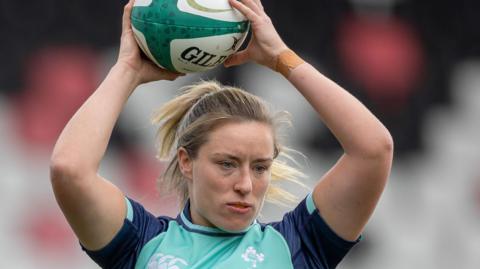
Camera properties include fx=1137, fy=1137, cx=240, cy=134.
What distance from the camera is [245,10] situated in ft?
13.1

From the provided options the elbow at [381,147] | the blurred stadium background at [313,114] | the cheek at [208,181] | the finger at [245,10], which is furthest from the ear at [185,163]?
the blurred stadium background at [313,114]

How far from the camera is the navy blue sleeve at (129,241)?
3.99 meters

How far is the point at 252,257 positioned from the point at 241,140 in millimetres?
417

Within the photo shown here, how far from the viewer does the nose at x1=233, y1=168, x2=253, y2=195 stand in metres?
3.93

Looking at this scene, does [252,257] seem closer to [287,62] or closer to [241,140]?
[241,140]

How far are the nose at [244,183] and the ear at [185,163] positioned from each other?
0.29 metres

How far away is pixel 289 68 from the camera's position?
4039 mm

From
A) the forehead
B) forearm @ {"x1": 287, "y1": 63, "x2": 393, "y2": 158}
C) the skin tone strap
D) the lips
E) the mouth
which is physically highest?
the skin tone strap

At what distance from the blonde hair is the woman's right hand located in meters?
0.19

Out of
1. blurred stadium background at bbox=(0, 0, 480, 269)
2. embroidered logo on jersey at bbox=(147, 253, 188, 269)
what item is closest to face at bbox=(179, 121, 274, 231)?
embroidered logo on jersey at bbox=(147, 253, 188, 269)

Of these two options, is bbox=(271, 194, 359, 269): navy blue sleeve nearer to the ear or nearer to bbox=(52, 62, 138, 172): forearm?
the ear

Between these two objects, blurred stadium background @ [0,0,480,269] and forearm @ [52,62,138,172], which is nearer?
forearm @ [52,62,138,172]

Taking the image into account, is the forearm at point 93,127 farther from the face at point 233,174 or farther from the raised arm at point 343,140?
the raised arm at point 343,140

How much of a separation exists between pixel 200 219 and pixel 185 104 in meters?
0.50
